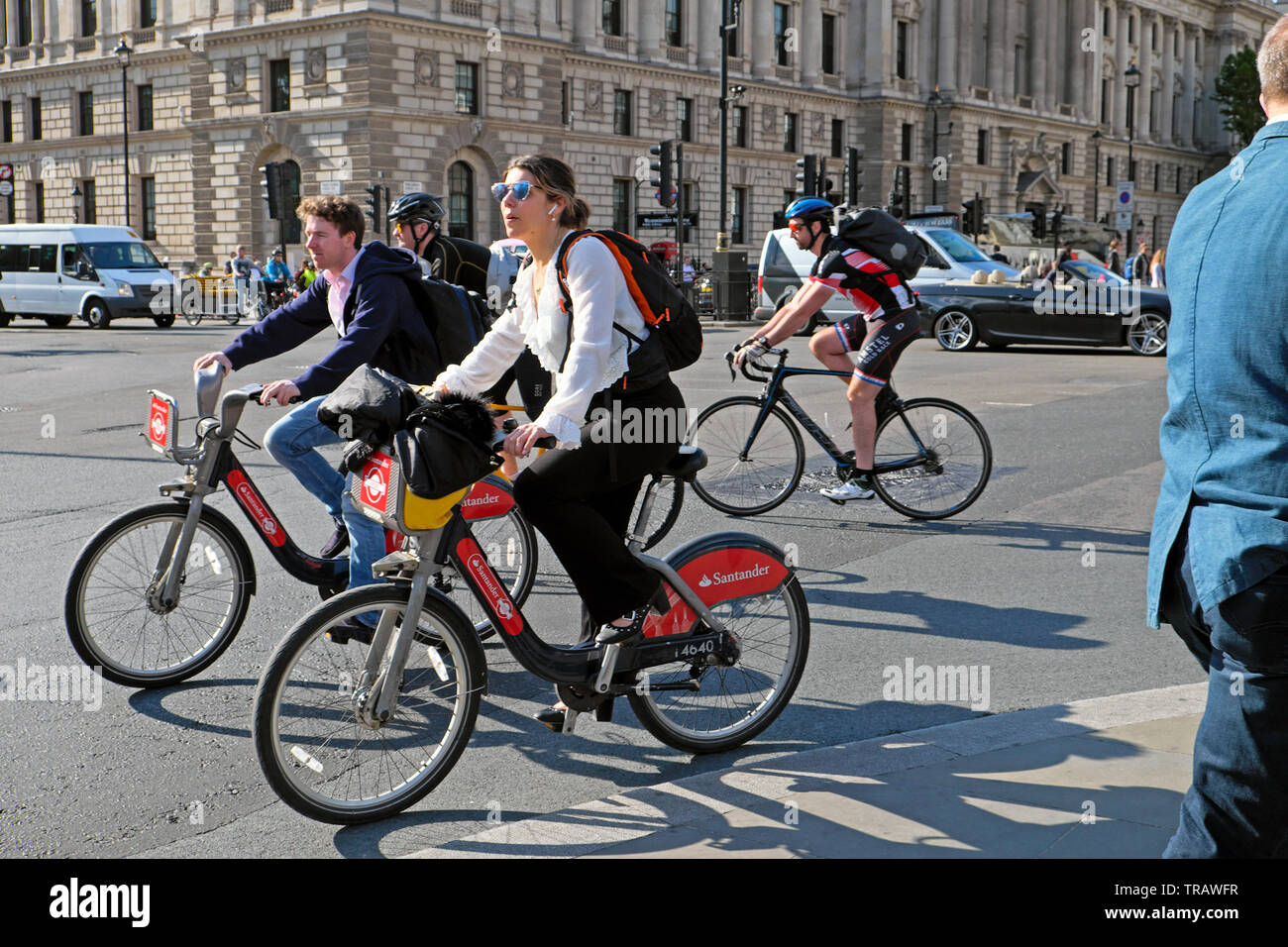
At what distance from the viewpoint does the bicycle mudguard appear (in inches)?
165

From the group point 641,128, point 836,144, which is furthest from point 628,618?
point 836,144

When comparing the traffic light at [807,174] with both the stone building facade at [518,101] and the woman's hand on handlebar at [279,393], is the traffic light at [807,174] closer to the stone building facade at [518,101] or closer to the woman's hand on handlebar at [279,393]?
the stone building facade at [518,101]

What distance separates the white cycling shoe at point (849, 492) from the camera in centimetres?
827

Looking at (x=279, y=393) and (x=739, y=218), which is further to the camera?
(x=739, y=218)

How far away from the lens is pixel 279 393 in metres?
4.76

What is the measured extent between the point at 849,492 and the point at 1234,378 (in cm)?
609

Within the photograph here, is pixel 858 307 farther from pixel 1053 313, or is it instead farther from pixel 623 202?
pixel 623 202

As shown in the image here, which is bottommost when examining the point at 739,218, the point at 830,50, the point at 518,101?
the point at 739,218

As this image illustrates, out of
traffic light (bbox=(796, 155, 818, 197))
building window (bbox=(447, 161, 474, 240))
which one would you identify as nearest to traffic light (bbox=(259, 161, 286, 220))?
building window (bbox=(447, 161, 474, 240))

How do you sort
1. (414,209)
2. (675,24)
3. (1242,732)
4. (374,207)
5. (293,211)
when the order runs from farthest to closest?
(675,24)
(293,211)
(374,207)
(414,209)
(1242,732)

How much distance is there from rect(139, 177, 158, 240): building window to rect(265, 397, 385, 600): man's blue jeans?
1913 inches

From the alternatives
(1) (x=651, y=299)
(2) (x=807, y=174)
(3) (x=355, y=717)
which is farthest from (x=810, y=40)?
(3) (x=355, y=717)

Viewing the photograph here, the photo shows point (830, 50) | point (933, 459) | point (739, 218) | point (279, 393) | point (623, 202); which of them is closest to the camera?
point (279, 393)

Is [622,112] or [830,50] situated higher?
[830,50]
